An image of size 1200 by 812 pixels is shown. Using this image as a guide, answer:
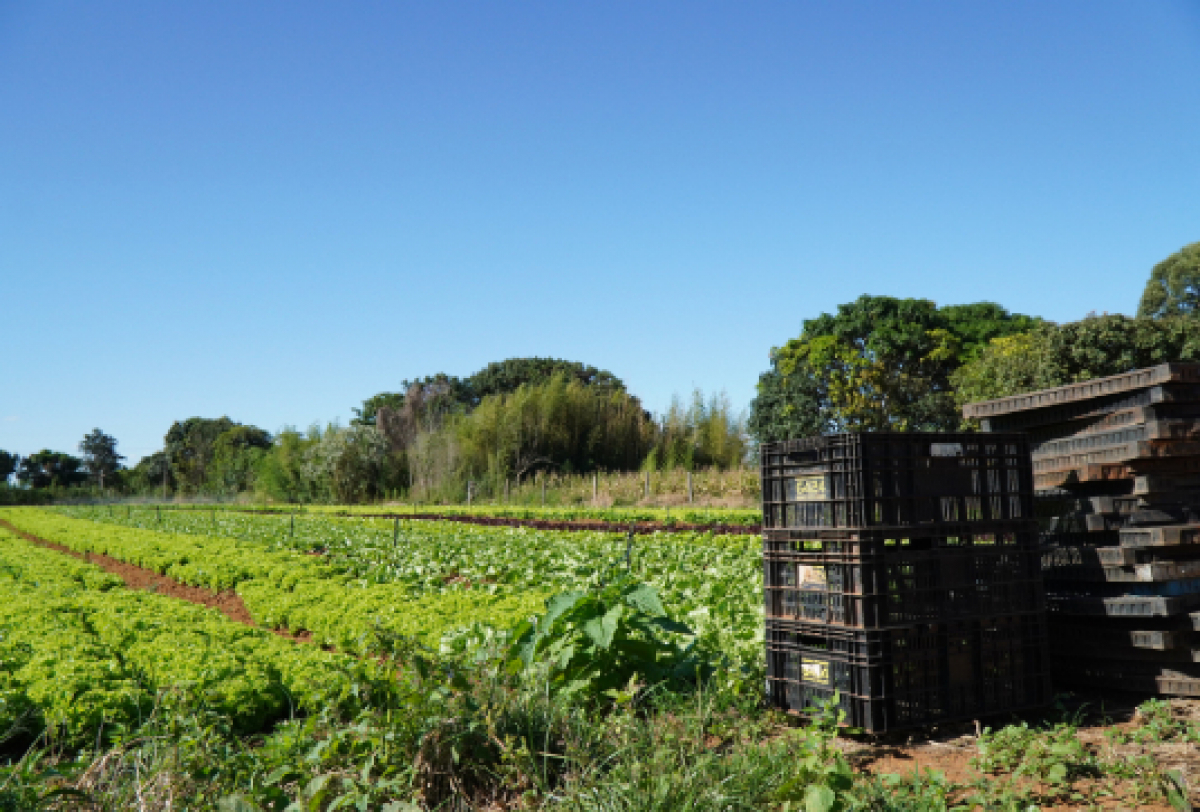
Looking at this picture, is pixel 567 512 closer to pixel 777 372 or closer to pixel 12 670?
pixel 777 372

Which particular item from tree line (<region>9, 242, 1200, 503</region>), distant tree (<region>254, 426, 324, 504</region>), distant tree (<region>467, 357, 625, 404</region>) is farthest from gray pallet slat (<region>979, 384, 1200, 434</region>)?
distant tree (<region>467, 357, 625, 404</region>)

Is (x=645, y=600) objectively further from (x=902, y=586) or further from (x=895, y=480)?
(x=895, y=480)

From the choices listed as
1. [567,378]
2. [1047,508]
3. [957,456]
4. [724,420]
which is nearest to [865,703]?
[957,456]

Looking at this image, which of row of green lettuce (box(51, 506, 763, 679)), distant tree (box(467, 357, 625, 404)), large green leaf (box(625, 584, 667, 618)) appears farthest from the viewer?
distant tree (box(467, 357, 625, 404))

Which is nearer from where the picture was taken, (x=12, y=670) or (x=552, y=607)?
(x=552, y=607)

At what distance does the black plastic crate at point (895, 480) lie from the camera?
156 inches

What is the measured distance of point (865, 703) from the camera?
3781 millimetres

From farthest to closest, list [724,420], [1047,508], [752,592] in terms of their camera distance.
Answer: [724,420]
[752,592]
[1047,508]

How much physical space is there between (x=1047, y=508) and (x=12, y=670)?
6562 millimetres

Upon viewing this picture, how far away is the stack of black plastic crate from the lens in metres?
3.86

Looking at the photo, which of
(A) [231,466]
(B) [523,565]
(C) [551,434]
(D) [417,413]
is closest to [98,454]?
(A) [231,466]

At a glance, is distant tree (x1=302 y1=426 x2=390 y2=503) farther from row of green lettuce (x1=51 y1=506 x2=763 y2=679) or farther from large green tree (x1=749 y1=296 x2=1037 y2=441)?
row of green lettuce (x1=51 y1=506 x2=763 y2=679)

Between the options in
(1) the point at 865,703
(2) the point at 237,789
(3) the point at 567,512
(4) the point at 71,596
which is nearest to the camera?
(2) the point at 237,789

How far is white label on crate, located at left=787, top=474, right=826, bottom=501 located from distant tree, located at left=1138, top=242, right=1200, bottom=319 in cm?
3728
